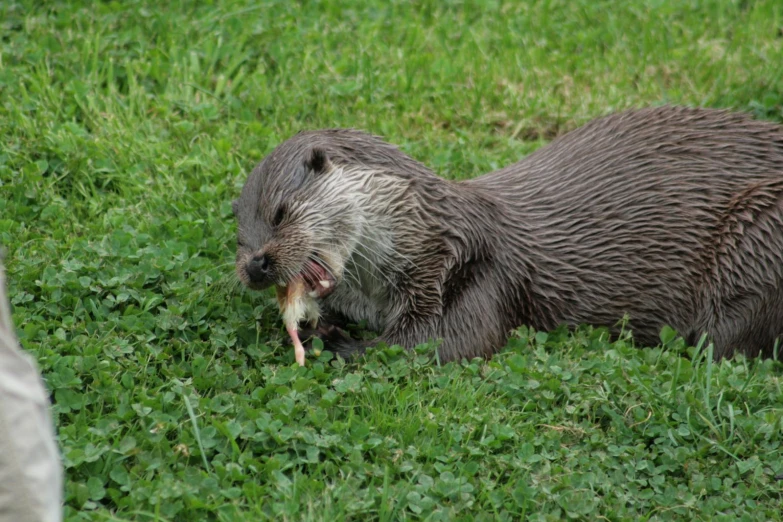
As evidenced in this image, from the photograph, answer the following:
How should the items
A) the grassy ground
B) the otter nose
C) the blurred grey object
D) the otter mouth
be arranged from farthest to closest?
1. the otter mouth
2. the otter nose
3. the grassy ground
4. the blurred grey object

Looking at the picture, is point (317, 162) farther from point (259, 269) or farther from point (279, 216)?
point (259, 269)

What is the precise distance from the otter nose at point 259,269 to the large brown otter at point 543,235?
0.02 m

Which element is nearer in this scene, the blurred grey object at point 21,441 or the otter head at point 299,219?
the blurred grey object at point 21,441

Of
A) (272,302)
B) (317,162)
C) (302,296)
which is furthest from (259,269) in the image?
(317,162)

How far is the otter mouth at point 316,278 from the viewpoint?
3904mm

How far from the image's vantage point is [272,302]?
4.06 meters

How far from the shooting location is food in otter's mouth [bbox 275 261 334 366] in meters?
3.81

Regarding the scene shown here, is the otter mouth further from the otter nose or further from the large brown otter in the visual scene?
Answer: the otter nose

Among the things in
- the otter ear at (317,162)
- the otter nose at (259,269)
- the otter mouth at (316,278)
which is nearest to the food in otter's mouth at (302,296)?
the otter mouth at (316,278)

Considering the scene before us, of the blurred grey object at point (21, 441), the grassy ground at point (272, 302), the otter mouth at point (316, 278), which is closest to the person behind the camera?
the blurred grey object at point (21, 441)

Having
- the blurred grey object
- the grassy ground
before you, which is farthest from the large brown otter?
the blurred grey object

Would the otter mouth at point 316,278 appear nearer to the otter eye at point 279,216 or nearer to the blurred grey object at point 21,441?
the otter eye at point 279,216

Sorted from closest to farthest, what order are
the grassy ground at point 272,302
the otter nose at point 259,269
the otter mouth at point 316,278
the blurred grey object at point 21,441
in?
the blurred grey object at point 21,441
the grassy ground at point 272,302
the otter nose at point 259,269
the otter mouth at point 316,278

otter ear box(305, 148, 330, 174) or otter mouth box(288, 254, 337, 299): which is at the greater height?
otter ear box(305, 148, 330, 174)
